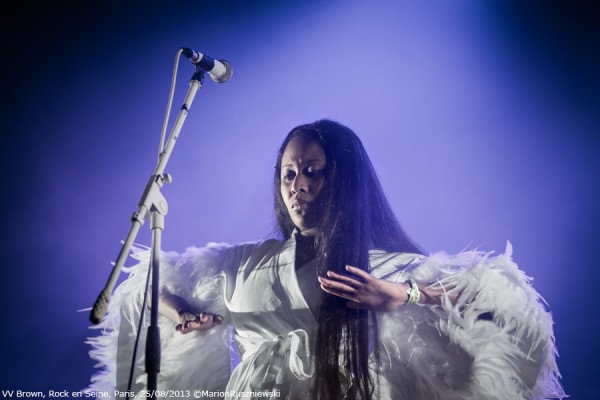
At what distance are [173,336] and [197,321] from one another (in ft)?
0.37

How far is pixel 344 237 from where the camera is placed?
184 centimetres

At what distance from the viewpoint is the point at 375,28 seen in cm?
261

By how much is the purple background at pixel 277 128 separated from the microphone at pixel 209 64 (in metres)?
0.62

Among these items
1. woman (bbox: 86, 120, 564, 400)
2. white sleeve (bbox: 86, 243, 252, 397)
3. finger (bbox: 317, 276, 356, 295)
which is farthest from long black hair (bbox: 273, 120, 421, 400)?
white sleeve (bbox: 86, 243, 252, 397)

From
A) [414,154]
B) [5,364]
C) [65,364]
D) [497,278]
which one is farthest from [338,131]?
[5,364]

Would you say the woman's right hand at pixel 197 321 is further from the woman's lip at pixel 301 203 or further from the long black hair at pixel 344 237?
the woman's lip at pixel 301 203

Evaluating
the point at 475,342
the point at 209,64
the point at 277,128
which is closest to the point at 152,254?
the point at 209,64

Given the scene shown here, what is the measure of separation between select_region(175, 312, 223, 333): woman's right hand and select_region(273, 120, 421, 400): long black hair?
41 cm

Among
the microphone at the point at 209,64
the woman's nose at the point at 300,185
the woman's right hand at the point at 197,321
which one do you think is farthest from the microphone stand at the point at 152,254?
the woman's nose at the point at 300,185

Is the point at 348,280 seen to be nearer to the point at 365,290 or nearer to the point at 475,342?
the point at 365,290

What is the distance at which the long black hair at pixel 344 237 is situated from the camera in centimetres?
152

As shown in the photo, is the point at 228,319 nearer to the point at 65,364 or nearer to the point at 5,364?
the point at 65,364

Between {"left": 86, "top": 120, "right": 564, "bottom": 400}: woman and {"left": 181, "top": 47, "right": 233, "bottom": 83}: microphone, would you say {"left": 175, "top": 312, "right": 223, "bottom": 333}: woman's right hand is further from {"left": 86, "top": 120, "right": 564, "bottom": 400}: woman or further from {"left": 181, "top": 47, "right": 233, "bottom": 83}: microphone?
{"left": 181, "top": 47, "right": 233, "bottom": 83}: microphone

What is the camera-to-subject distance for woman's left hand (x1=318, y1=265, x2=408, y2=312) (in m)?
1.49
